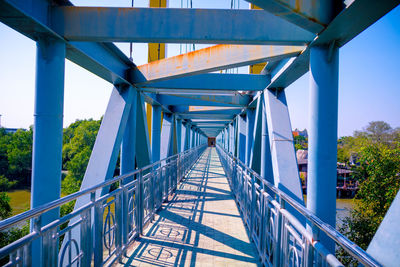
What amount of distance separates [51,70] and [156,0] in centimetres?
592

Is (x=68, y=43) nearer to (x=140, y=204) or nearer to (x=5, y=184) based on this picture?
(x=140, y=204)

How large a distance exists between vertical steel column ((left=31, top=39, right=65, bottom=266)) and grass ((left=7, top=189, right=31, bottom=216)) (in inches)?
1274

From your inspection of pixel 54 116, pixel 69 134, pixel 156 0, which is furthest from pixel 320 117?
pixel 69 134

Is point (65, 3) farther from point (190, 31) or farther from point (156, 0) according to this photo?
point (156, 0)

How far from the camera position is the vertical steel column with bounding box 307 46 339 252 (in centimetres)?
246

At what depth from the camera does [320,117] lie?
2.53 metres

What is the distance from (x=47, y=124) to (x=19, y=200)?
39913mm

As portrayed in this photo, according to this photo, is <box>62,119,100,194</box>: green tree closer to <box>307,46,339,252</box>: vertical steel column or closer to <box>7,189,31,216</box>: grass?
<box>7,189,31,216</box>: grass

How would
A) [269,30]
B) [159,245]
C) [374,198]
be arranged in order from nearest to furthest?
[269,30] < [159,245] < [374,198]

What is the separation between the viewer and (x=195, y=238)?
404 cm

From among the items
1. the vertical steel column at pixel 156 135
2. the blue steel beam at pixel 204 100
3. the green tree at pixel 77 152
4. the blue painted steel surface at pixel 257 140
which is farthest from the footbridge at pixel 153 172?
the green tree at pixel 77 152

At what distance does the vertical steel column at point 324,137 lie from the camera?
8.07 feet

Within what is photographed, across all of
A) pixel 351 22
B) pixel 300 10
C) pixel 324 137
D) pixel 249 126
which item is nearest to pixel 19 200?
pixel 249 126

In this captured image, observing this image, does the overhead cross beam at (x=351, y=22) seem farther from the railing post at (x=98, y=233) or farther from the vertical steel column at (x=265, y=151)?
the railing post at (x=98, y=233)
